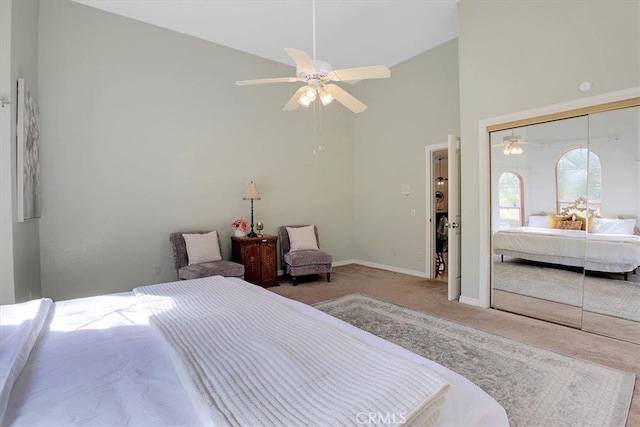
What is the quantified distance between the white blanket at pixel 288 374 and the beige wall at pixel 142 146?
2.93 metres

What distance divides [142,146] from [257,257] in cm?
210

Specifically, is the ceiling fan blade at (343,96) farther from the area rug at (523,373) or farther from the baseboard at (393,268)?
the baseboard at (393,268)

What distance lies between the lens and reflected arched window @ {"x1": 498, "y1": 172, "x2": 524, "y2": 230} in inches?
137

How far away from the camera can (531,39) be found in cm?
317

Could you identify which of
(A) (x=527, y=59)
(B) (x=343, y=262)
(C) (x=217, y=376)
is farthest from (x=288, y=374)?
(B) (x=343, y=262)

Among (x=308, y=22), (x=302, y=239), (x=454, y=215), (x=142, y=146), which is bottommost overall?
(x=302, y=239)

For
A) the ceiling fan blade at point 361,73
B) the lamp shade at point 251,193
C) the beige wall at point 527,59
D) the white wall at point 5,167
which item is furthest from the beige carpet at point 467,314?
the white wall at point 5,167

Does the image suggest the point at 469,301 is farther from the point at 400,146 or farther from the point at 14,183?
the point at 14,183

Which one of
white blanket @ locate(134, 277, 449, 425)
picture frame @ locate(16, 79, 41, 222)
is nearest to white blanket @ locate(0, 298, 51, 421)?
white blanket @ locate(134, 277, 449, 425)

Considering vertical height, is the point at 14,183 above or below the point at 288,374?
above

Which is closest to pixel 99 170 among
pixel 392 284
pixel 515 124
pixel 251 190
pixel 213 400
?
pixel 251 190

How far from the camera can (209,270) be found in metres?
3.73

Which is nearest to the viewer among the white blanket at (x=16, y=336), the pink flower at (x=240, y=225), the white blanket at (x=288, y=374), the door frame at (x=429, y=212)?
the white blanket at (x=288, y=374)

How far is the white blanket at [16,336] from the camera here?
962 mm
